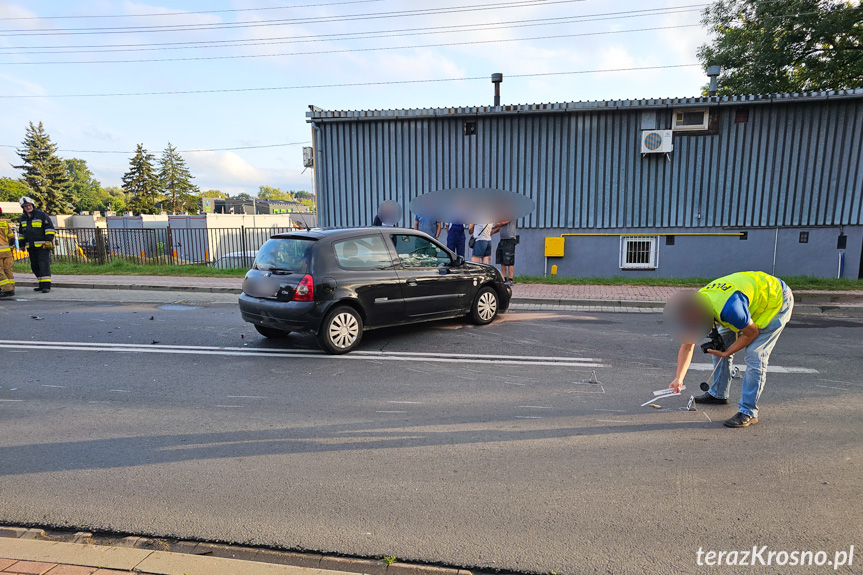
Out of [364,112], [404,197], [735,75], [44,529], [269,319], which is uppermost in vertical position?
[735,75]

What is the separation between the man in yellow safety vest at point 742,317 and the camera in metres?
3.86

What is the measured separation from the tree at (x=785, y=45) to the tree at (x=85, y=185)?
13387 centimetres

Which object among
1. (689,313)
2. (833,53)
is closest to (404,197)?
(689,313)

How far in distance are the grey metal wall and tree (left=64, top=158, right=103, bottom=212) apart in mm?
129248

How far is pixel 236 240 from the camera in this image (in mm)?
19484

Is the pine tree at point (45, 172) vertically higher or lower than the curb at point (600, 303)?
higher

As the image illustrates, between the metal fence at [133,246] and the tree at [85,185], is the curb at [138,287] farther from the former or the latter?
the tree at [85,185]

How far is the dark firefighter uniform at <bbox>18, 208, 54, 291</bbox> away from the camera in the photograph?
1152 centimetres

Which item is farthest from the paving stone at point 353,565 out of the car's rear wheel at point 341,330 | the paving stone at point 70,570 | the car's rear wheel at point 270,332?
the car's rear wheel at point 270,332

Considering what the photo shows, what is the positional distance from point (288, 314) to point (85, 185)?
6090 inches

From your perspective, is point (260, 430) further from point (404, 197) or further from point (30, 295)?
point (404, 197)

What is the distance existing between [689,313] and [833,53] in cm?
2257

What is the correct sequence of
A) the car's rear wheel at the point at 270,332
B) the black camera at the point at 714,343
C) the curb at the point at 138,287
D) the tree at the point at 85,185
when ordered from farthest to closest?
the tree at the point at 85,185, the curb at the point at 138,287, the car's rear wheel at the point at 270,332, the black camera at the point at 714,343

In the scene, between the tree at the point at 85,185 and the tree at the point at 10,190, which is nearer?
the tree at the point at 10,190
